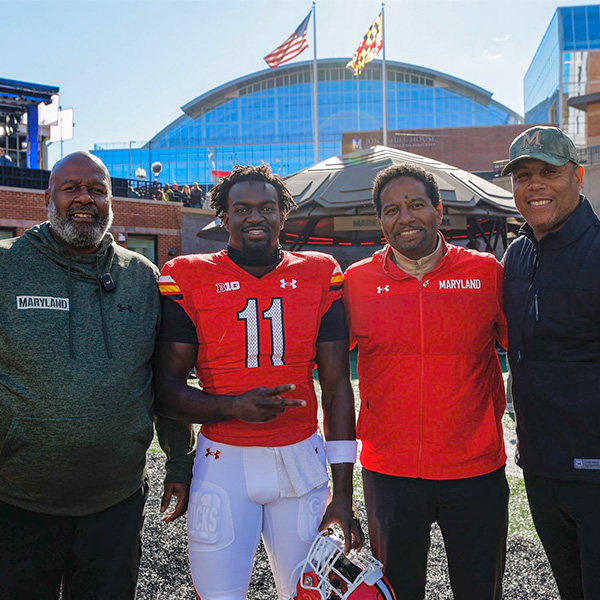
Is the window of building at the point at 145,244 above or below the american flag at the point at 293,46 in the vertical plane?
below

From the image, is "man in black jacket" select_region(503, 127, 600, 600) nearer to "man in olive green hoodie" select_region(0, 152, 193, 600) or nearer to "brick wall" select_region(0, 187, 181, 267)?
"man in olive green hoodie" select_region(0, 152, 193, 600)

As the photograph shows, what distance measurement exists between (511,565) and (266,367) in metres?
2.29

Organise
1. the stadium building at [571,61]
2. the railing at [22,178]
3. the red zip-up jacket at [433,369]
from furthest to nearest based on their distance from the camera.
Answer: the stadium building at [571,61], the railing at [22,178], the red zip-up jacket at [433,369]

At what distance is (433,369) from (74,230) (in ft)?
5.36

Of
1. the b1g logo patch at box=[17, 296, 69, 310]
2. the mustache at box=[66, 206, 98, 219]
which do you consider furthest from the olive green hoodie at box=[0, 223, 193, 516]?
the mustache at box=[66, 206, 98, 219]

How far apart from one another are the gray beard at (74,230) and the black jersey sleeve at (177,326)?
0.41 metres

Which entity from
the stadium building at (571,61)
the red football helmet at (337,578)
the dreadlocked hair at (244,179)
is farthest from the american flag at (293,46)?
the stadium building at (571,61)

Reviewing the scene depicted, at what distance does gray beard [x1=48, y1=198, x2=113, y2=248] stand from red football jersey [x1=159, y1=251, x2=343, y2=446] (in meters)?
0.33

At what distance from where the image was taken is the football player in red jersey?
2338 mm

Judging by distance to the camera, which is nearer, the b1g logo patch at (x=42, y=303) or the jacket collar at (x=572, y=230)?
the b1g logo patch at (x=42, y=303)

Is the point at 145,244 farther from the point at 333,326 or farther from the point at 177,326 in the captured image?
the point at 333,326

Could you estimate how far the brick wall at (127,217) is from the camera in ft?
55.2

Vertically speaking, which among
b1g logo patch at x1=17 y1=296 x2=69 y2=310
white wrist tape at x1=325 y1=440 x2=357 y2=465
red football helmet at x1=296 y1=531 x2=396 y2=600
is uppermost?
b1g logo patch at x1=17 y1=296 x2=69 y2=310

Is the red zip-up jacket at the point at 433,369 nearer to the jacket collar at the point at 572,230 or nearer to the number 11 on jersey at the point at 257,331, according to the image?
the jacket collar at the point at 572,230
